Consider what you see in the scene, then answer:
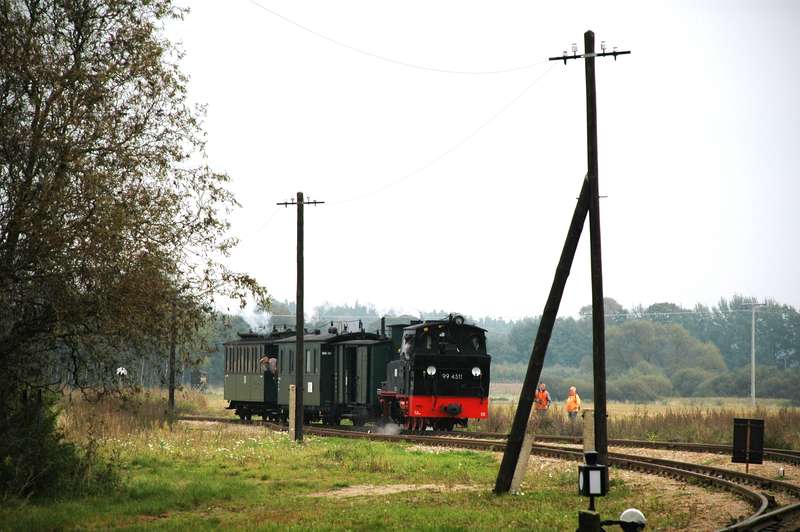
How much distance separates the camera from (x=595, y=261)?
67.3ft

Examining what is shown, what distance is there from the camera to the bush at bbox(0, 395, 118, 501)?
1816 cm

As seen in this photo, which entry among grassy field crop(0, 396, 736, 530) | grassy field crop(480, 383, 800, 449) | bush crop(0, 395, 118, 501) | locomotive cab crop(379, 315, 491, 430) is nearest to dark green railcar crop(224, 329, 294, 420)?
grassy field crop(480, 383, 800, 449)

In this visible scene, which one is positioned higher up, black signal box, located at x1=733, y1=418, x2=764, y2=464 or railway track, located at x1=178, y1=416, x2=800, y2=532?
black signal box, located at x1=733, y1=418, x2=764, y2=464

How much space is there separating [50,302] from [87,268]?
2.74 feet

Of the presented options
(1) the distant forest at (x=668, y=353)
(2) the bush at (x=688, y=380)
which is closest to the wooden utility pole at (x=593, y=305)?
(1) the distant forest at (x=668, y=353)

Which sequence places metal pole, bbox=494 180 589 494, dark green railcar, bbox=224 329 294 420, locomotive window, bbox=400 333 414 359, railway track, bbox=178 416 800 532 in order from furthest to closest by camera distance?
dark green railcar, bbox=224 329 294 420 < locomotive window, bbox=400 333 414 359 < metal pole, bbox=494 180 589 494 < railway track, bbox=178 416 800 532

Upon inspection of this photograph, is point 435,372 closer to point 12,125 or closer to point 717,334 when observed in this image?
point 12,125

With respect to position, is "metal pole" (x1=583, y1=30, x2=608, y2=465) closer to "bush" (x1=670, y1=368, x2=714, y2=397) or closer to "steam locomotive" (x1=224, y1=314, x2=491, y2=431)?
"steam locomotive" (x1=224, y1=314, x2=491, y2=431)

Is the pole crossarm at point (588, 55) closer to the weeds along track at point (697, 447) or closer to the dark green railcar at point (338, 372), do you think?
the weeds along track at point (697, 447)

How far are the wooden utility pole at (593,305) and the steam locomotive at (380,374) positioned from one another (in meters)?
14.4

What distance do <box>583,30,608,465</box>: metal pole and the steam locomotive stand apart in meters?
14.3

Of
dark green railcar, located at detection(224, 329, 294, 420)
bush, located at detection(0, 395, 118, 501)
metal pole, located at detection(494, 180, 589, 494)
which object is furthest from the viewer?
dark green railcar, located at detection(224, 329, 294, 420)

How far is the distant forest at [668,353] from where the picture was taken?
345ft

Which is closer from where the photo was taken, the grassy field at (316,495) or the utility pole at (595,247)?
the grassy field at (316,495)
